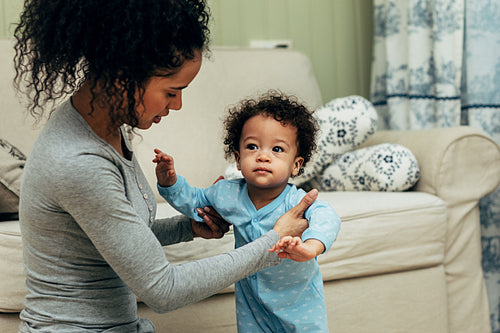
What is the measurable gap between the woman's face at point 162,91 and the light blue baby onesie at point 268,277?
0.29 metres

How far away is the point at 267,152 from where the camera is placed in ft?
3.66

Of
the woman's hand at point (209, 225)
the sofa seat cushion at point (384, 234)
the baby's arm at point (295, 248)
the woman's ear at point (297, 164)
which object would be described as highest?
the woman's ear at point (297, 164)

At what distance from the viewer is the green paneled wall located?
2.54m

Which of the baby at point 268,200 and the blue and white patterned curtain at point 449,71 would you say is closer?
the baby at point 268,200

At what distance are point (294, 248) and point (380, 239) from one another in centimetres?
71

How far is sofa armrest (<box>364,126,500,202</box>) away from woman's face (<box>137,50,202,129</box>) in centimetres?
109

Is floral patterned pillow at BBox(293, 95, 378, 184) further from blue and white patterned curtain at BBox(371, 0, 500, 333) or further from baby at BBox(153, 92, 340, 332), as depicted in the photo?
baby at BBox(153, 92, 340, 332)

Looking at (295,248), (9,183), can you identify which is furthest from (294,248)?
(9,183)

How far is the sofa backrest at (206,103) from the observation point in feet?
5.97

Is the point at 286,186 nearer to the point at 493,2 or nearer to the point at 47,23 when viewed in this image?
the point at 47,23

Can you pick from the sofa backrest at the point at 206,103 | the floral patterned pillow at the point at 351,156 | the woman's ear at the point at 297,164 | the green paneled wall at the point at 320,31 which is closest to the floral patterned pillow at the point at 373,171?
the floral patterned pillow at the point at 351,156

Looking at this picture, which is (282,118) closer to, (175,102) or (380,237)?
(175,102)

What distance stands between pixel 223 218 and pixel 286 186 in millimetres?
157

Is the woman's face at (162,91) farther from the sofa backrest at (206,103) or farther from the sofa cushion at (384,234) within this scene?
the sofa backrest at (206,103)
